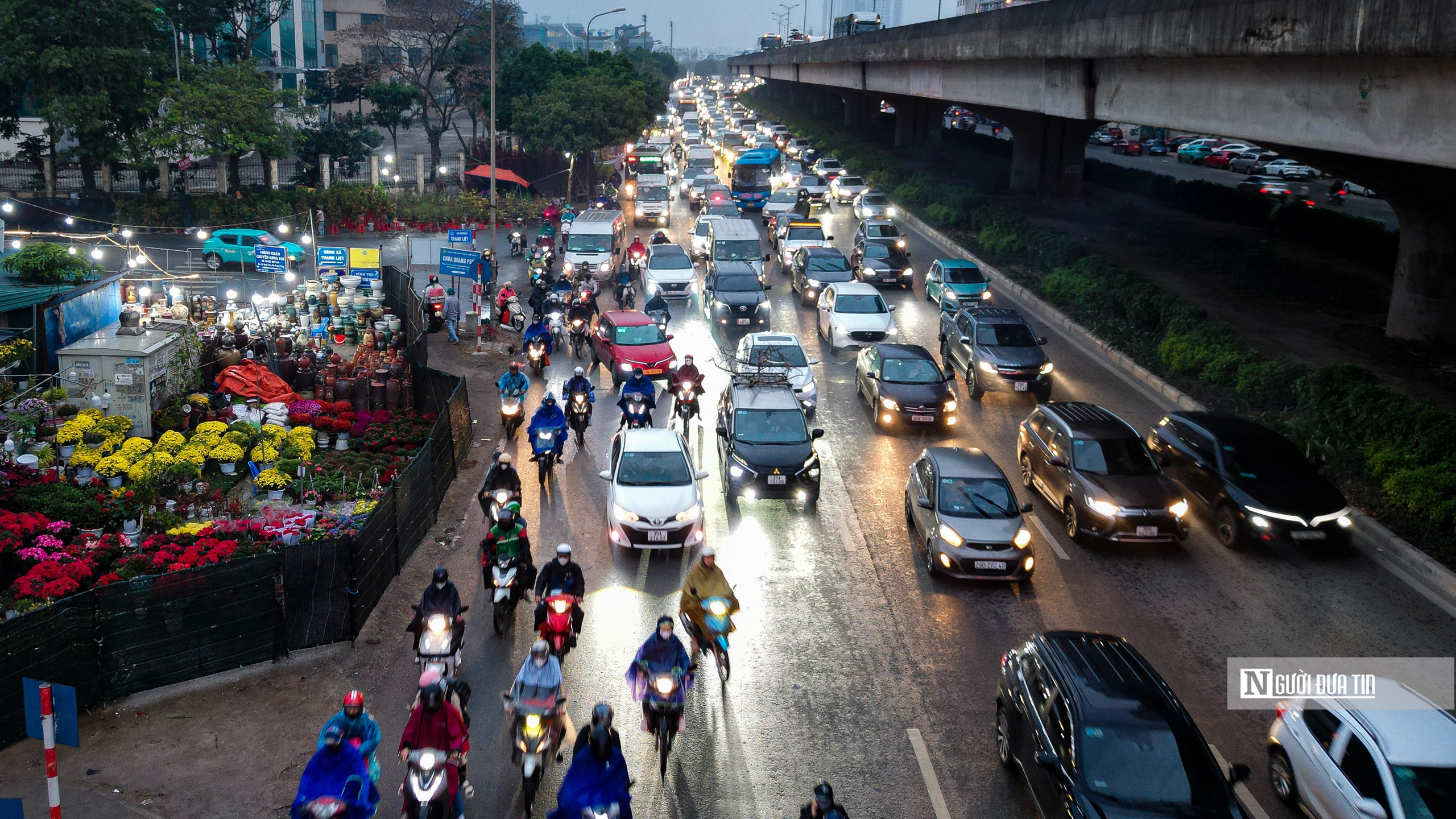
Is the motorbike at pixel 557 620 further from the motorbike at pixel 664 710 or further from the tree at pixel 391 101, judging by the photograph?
the tree at pixel 391 101

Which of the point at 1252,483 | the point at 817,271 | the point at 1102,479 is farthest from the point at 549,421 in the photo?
the point at 817,271

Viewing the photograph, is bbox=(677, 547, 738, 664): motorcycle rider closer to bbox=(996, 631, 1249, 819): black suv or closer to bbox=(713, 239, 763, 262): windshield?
bbox=(996, 631, 1249, 819): black suv

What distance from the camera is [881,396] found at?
22375mm

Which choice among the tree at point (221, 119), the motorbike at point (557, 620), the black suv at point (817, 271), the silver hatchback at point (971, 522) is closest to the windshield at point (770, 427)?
the silver hatchback at point (971, 522)

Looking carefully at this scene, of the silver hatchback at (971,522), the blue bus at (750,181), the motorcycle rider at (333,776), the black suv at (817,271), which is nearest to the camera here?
the motorcycle rider at (333,776)

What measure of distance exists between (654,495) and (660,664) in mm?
5397

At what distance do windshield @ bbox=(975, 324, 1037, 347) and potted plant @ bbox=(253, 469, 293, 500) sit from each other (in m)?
14.2

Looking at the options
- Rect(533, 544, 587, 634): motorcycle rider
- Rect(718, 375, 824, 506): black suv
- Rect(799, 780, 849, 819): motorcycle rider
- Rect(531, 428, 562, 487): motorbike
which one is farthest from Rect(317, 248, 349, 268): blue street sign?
Rect(799, 780, 849, 819): motorcycle rider

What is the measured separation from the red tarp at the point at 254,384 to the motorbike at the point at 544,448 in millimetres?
5455

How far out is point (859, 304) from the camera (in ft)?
94.2

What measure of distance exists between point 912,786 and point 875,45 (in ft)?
165

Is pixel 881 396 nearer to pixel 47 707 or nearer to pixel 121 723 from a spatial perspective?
pixel 121 723

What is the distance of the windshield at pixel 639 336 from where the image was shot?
83.3ft

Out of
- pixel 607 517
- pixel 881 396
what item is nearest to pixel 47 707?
pixel 607 517
